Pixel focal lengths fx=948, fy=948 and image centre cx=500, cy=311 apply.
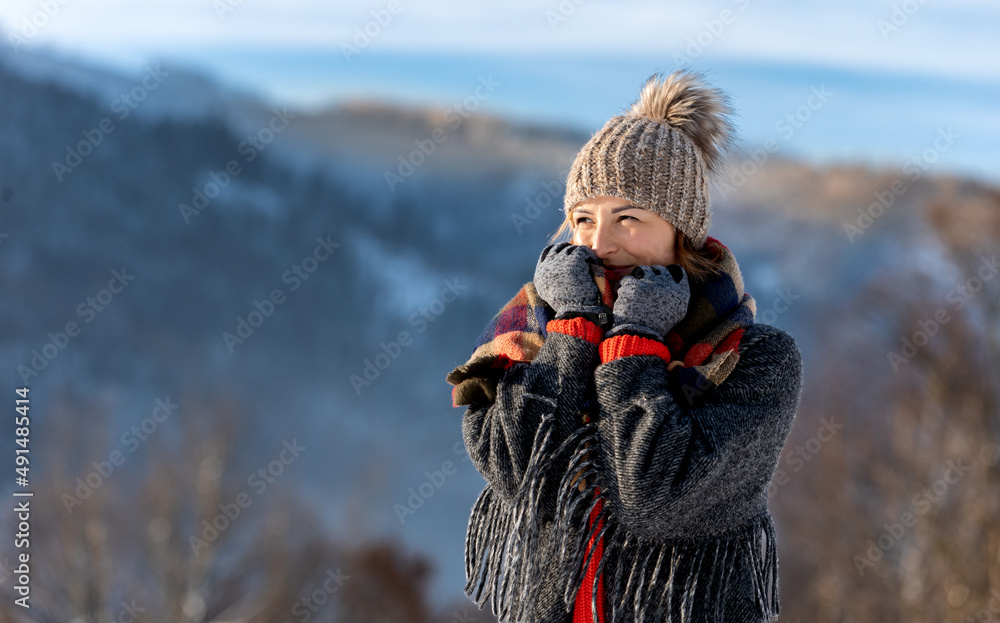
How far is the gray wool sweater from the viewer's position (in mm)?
1902

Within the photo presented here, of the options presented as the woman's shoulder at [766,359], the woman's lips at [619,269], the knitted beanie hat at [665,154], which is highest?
the knitted beanie hat at [665,154]

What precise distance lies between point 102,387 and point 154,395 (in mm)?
1523

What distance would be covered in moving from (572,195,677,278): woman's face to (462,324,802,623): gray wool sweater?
264 mm

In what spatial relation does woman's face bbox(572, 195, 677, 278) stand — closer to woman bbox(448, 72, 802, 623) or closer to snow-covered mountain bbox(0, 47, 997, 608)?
woman bbox(448, 72, 802, 623)

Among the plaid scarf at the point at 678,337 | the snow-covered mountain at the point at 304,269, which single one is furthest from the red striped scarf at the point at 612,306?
the snow-covered mountain at the point at 304,269

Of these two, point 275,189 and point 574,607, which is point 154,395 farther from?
point 574,607

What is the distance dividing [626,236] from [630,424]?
491 mm

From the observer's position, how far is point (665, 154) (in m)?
2.22

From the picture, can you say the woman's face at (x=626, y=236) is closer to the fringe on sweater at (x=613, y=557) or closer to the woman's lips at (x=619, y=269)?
the woman's lips at (x=619, y=269)

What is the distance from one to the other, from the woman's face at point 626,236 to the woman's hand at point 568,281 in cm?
6

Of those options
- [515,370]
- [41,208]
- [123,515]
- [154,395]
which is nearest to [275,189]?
[41,208]

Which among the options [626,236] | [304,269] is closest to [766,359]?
[626,236]

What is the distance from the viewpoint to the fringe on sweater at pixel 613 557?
1976mm

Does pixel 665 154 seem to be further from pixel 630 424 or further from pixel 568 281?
pixel 630 424
